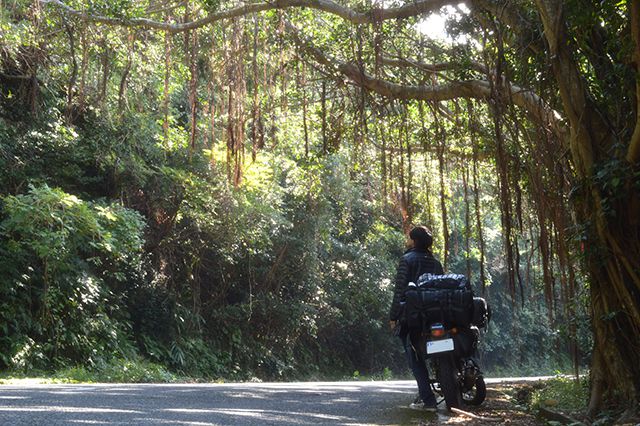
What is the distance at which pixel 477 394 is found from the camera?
710cm

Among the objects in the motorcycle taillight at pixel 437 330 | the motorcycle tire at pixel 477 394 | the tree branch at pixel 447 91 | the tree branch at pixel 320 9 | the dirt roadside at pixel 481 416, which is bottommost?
the dirt roadside at pixel 481 416

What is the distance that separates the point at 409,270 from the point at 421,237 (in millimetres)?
347

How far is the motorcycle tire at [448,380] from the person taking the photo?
6.48 meters

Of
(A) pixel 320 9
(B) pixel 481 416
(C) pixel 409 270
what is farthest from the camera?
(A) pixel 320 9

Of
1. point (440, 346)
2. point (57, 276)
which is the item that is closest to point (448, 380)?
point (440, 346)

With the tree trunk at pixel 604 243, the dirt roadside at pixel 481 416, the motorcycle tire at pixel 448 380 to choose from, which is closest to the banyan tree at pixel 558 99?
the tree trunk at pixel 604 243

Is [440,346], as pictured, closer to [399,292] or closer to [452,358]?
[452,358]

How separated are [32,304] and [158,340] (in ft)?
14.4

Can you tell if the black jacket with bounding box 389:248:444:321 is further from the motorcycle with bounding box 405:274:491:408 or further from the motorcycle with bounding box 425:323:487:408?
the motorcycle with bounding box 425:323:487:408

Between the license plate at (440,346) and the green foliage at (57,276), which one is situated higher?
the green foliage at (57,276)

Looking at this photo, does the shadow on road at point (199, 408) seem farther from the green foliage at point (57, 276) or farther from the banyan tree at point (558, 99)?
the green foliage at point (57, 276)

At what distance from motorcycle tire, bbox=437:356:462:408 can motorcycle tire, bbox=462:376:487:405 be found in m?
0.49

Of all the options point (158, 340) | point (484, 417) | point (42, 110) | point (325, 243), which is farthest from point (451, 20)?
point (325, 243)

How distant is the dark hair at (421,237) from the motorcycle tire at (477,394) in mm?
1237
